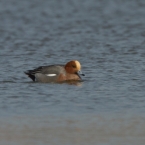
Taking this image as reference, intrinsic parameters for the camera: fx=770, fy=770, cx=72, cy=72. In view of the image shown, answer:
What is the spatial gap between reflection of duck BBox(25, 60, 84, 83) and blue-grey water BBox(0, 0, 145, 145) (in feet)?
0.84

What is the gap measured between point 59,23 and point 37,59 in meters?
6.51

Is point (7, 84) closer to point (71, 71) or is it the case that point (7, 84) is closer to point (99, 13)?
point (71, 71)

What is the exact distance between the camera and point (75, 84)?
1236 cm

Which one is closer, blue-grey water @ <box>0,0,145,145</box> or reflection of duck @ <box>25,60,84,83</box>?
blue-grey water @ <box>0,0,145,145</box>

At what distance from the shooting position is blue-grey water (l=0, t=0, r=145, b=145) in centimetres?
870

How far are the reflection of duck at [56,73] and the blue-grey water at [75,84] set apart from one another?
0.26 m

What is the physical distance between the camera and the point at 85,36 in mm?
19094

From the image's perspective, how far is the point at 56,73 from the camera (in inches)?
501

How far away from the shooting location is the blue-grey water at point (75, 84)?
8.70 meters

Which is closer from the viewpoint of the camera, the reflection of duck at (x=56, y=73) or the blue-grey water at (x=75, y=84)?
the blue-grey water at (x=75, y=84)

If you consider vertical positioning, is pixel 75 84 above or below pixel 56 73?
below

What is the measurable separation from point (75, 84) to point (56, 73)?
1.67 ft

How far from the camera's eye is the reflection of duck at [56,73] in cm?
1262

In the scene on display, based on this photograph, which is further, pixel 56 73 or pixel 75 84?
pixel 56 73
